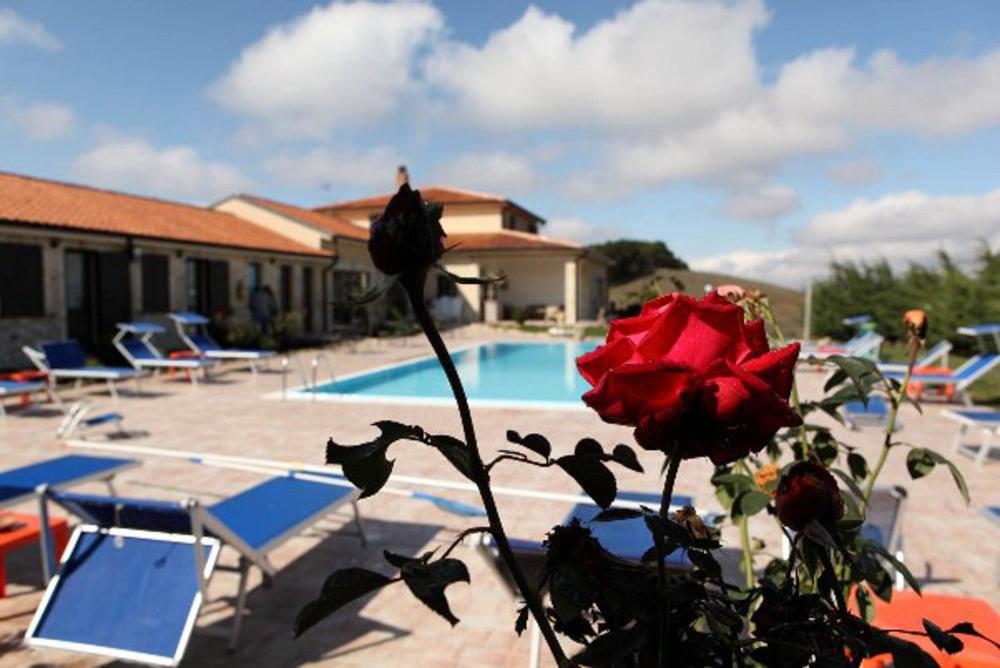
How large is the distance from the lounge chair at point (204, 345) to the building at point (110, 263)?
0.73 metres

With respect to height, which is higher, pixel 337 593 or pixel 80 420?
pixel 337 593

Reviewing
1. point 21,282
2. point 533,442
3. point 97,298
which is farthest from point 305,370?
point 533,442

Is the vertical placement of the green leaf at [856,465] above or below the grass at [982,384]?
above

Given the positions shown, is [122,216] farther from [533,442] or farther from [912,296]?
[912,296]

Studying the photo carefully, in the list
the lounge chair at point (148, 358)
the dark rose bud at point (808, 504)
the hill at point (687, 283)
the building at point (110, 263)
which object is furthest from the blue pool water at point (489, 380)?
the dark rose bud at point (808, 504)

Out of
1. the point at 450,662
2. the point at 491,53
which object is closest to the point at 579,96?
the point at 491,53

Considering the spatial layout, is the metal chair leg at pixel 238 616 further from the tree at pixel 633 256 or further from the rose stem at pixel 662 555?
the tree at pixel 633 256

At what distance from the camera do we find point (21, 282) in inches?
560

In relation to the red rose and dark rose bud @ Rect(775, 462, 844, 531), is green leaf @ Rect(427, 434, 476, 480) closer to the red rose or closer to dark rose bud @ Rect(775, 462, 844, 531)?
the red rose

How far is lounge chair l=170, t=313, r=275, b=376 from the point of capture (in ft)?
49.6

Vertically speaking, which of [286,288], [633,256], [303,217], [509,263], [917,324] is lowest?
[917,324]

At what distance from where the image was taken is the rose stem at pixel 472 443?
1.88 feet

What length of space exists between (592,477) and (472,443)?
16cm

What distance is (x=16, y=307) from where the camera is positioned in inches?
555
